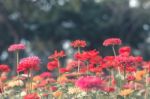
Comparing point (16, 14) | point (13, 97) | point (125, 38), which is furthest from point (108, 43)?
point (125, 38)

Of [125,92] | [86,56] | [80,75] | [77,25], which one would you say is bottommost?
[125,92]

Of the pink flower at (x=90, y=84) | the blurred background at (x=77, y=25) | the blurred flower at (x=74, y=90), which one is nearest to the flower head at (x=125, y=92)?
the blurred flower at (x=74, y=90)

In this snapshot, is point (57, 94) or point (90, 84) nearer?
point (90, 84)

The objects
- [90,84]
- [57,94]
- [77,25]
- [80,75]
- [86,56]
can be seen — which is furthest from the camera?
[77,25]

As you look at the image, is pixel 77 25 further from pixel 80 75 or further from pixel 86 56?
pixel 86 56

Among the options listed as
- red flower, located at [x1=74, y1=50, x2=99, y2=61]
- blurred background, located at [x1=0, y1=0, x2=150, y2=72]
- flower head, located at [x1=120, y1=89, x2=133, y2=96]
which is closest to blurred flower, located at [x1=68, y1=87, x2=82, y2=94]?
red flower, located at [x1=74, y1=50, x2=99, y2=61]

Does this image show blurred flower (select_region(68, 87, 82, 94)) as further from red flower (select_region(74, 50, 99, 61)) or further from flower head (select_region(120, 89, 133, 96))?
flower head (select_region(120, 89, 133, 96))

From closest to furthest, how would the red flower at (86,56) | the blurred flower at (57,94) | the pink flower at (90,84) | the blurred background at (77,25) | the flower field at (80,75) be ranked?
the pink flower at (90,84) < the flower field at (80,75) < the red flower at (86,56) < the blurred flower at (57,94) < the blurred background at (77,25)

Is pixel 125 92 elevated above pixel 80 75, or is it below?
below

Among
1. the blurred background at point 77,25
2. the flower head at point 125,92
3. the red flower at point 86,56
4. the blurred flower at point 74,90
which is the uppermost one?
the blurred background at point 77,25

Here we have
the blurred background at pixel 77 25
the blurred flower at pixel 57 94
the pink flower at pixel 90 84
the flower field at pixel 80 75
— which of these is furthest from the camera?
the blurred background at pixel 77 25

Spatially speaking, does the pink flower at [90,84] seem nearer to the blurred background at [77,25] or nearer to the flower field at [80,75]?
the flower field at [80,75]

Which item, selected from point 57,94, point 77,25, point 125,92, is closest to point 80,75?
point 57,94

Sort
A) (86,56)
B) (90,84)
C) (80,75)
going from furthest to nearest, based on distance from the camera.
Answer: (80,75) → (86,56) → (90,84)
